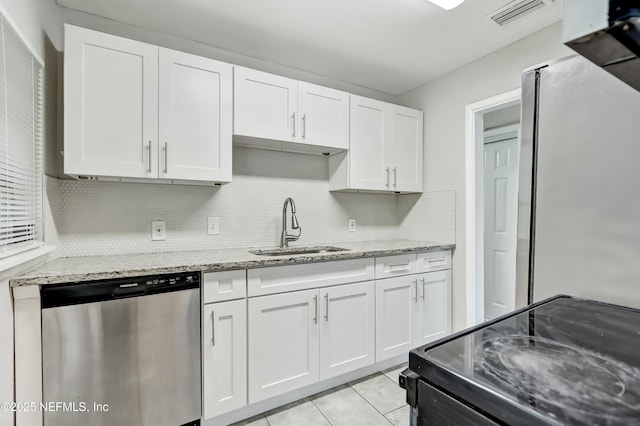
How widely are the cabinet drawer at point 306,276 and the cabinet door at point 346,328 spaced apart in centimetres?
6

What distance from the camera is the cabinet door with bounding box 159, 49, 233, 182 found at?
1738 millimetres

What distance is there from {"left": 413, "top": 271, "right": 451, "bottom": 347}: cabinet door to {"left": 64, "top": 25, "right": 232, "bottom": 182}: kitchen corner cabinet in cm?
175

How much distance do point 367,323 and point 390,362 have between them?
460 millimetres

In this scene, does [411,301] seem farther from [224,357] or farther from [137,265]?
[137,265]

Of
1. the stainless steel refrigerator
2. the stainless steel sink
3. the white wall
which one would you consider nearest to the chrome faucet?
the stainless steel sink

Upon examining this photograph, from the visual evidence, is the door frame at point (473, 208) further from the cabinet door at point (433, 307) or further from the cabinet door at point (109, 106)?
the cabinet door at point (109, 106)

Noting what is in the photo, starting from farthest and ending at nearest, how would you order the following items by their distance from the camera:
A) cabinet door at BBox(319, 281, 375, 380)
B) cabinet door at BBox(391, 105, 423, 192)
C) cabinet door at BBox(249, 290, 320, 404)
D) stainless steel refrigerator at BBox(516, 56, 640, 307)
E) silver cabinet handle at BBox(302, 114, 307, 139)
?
1. cabinet door at BBox(391, 105, 423, 192)
2. silver cabinet handle at BBox(302, 114, 307, 139)
3. cabinet door at BBox(319, 281, 375, 380)
4. cabinet door at BBox(249, 290, 320, 404)
5. stainless steel refrigerator at BBox(516, 56, 640, 307)

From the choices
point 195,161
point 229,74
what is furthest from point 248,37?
point 195,161

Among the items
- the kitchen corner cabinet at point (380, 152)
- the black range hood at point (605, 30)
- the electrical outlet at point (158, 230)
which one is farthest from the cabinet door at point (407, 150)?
the black range hood at point (605, 30)

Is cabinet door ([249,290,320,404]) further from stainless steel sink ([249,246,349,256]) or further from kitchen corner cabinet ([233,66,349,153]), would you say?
kitchen corner cabinet ([233,66,349,153])

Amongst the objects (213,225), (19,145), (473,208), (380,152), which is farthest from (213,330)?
(473,208)

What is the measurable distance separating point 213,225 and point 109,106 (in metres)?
0.94

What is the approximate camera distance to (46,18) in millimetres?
1574

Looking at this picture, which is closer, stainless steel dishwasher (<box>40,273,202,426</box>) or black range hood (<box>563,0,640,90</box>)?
black range hood (<box>563,0,640,90</box>)
